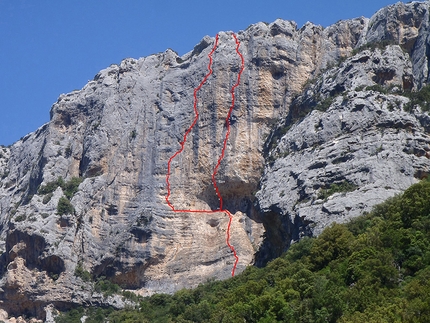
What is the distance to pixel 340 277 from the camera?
4356 centimetres

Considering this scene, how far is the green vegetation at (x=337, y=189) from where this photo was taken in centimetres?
5831

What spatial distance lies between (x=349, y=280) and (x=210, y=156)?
101ft

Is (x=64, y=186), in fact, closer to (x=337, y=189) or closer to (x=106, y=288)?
(x=106, y=288)

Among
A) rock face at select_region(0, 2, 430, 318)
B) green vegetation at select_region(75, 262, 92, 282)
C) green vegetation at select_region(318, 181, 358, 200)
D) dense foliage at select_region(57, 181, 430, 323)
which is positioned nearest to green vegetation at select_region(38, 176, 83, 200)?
rock face at select_region(0, 2, 430, 318)

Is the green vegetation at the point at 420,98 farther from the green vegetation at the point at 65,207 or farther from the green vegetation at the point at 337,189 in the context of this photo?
the green vegetation at the point at 65,207

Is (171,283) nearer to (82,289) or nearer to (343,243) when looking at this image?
(82,289)

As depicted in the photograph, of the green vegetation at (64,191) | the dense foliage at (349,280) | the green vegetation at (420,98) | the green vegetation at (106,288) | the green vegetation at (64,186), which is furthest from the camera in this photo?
the green vegetation at (64,186)

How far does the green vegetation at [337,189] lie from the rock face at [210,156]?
0.08 metres

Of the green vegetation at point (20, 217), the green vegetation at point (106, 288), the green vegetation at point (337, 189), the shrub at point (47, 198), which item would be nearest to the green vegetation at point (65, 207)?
the shrub at point (47, 198)

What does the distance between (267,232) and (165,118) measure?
15391 mm

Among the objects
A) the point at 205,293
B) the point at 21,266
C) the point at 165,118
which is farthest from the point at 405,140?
the point at 21,266

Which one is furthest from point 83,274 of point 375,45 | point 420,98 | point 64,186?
point 375,45

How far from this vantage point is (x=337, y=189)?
5888 cm

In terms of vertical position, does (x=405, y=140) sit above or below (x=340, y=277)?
above
